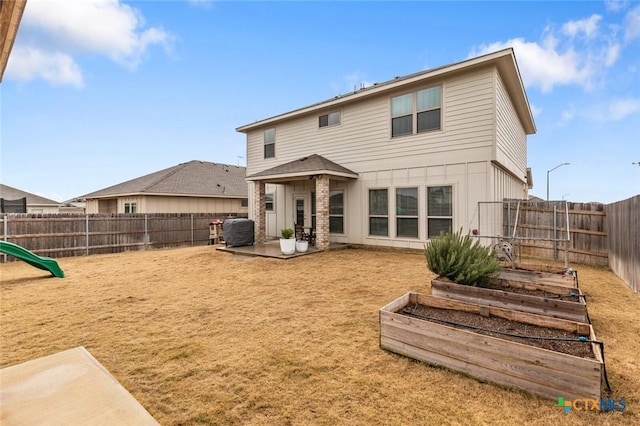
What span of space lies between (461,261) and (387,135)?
21.6 feet

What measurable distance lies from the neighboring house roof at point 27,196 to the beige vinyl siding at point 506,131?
36.2 metres

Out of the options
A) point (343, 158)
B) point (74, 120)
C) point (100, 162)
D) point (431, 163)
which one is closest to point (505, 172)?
point (431, 163)

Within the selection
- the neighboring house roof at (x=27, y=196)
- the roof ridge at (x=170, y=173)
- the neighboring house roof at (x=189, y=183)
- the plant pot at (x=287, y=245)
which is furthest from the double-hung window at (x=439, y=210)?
the neighboring house roof at (x=27, y=196)

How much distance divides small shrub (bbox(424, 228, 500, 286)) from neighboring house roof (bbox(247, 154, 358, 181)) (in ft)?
18.2

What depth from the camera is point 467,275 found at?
473 cm

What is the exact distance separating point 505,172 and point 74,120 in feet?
64.4

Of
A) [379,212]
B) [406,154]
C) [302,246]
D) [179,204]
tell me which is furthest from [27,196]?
[406,154]

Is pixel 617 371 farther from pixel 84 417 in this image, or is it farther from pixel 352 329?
pixel 84 417

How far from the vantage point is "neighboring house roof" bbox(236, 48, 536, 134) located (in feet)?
26.7

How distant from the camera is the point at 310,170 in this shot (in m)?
10.1

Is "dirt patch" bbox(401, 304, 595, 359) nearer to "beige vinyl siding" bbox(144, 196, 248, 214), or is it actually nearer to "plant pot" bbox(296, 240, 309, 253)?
"plant pot" bbox(296, 240, 309, 253)

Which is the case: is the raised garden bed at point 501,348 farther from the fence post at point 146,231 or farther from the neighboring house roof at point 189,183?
the neighboring house roof at point 189,183

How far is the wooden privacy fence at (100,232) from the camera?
10.2 m

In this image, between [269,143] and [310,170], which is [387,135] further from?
[269,143]
